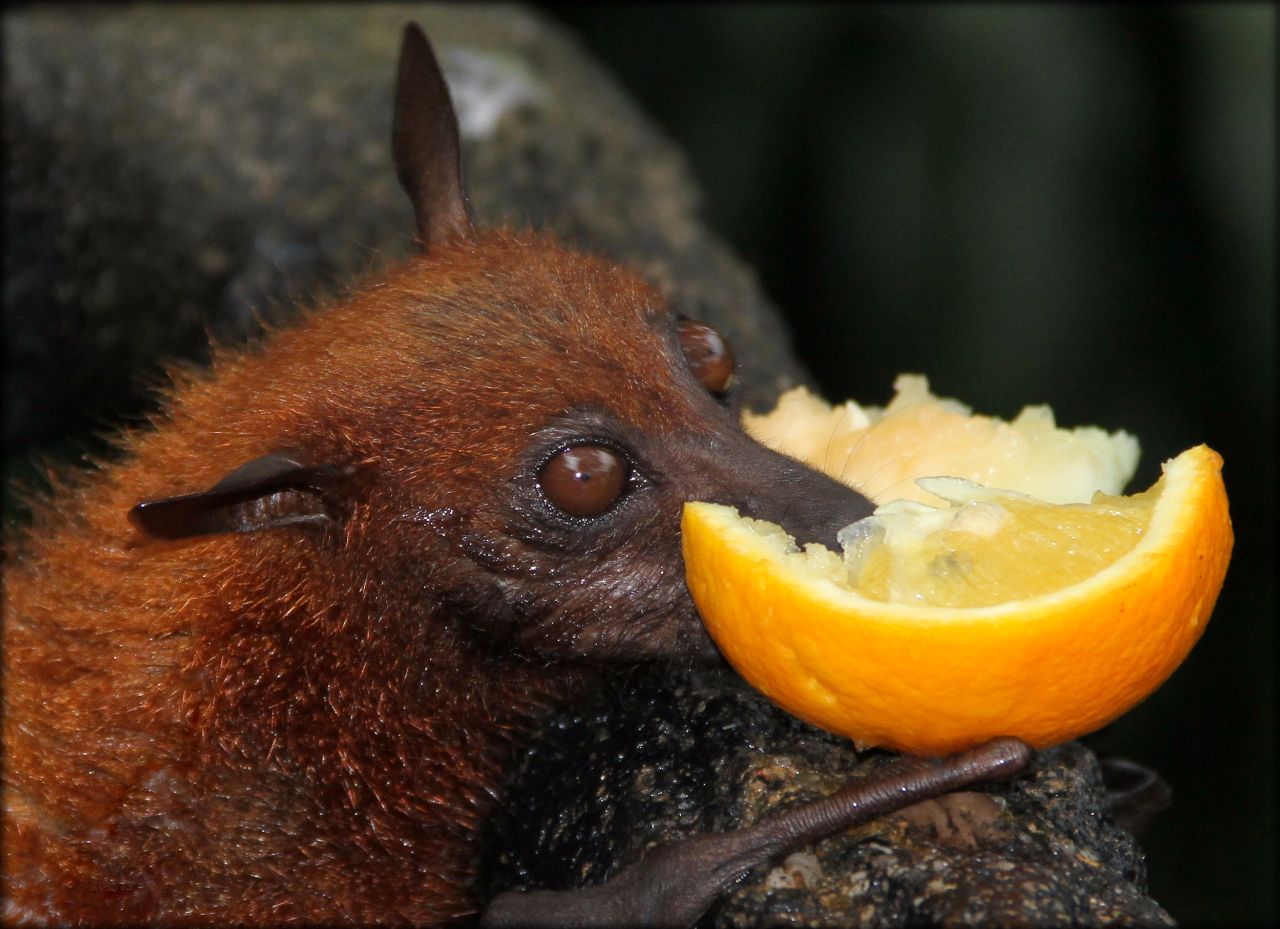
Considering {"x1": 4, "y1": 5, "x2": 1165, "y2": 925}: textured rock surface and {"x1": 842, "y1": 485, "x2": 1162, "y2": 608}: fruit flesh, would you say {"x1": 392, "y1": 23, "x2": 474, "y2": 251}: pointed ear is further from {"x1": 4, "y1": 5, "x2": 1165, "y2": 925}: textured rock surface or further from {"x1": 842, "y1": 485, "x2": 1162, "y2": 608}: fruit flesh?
{"x1": 842, "y1": 485, "x2": 1162, "y2": 608}: fruit flesh

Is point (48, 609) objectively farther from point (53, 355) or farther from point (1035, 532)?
point (53, 355)

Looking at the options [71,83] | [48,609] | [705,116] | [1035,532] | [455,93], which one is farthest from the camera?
[705,116]

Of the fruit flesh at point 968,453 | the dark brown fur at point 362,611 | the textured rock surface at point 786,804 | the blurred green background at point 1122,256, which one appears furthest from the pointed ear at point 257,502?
the blurred green background at point 1122,256

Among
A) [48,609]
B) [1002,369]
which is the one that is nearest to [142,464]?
[48,609]

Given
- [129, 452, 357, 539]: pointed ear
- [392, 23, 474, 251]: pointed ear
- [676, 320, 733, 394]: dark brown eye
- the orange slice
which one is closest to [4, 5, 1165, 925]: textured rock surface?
[392, 23, 474, 251]: pointed ear

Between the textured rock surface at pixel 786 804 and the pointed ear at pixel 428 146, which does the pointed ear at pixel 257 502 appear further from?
the pointed ear at pixel 428 146
